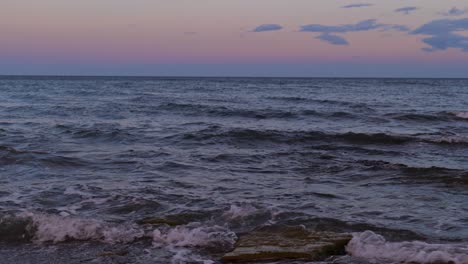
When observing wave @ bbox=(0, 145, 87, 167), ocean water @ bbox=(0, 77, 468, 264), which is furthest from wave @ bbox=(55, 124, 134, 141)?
wave @ bbox=(0, 145, 87, 167)

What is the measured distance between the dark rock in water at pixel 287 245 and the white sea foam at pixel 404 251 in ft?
0.63

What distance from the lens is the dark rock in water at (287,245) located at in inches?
254

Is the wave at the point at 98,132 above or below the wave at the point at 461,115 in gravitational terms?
below

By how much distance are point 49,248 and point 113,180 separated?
13.9 ft

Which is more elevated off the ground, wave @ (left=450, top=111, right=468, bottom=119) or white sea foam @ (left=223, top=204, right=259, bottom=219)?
wave @ (left=450, top=111, right=468, bottom=119)

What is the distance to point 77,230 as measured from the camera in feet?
25.1

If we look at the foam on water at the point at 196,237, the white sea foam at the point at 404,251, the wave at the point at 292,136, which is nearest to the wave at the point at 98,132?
the wave at the point at 292,136

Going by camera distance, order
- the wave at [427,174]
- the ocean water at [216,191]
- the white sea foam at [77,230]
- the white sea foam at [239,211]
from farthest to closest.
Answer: the wave at [427,174] < the white sea foam at [239,211] < the white sea foam at [77,230] < the ocean water at [216,191]

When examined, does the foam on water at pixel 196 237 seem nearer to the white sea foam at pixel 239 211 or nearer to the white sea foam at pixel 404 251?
the white sea foam at pixel 239 211

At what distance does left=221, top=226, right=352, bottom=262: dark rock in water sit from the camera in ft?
21.1

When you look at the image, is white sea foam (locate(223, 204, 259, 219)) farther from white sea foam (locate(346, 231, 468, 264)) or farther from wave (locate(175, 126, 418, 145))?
wave (locate(175, 126, 418, 145))

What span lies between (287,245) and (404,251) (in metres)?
1.50

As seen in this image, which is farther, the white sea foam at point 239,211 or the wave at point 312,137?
the wave at point 312,137

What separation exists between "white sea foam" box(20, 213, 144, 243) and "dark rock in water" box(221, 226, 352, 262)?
65.7 inches
